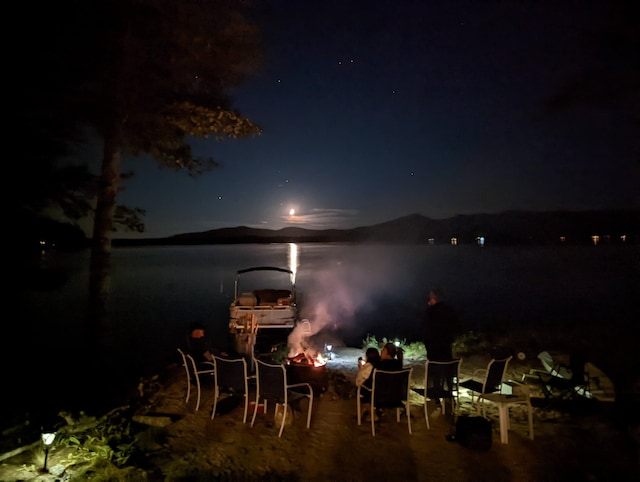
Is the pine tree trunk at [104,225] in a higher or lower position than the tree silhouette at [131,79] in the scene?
lower

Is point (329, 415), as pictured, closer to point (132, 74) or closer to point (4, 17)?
point (132, 74)

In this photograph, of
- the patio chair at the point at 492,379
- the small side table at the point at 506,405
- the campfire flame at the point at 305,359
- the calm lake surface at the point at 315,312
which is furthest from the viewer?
the calm lake surface at the point at 315,312

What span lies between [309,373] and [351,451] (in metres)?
2.01

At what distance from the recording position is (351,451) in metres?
5.40

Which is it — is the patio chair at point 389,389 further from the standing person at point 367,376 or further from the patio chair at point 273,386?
the patio chair at point 273,386

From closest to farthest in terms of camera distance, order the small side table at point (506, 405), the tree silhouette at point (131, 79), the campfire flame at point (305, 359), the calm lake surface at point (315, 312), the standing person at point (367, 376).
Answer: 1. the small side table at point (506, 405)
2. the standing person at point (367, 376)
3. the tree silhouette at point (131, 79)
4. the campfire flame at point (305, 359)
5. the calm lake surface at point (315, 312)

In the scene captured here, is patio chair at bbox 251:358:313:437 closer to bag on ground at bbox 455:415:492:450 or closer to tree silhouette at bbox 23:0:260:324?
bag on ground at bbox 455:415:492:450

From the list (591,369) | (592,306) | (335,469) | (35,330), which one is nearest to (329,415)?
(335,469)

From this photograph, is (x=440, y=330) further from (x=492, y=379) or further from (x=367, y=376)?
(x=367, y=376)

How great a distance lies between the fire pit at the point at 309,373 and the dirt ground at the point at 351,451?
502 mm

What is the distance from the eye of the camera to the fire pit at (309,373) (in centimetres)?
721

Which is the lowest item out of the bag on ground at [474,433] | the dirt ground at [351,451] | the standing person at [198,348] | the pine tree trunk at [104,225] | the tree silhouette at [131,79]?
the dirt ground at [351,451]

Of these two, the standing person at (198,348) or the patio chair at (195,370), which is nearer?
the patio chair at (195,370)

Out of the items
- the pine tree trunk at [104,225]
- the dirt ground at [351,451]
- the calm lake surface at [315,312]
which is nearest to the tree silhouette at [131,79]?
the pine tree trunk at [104,225]
